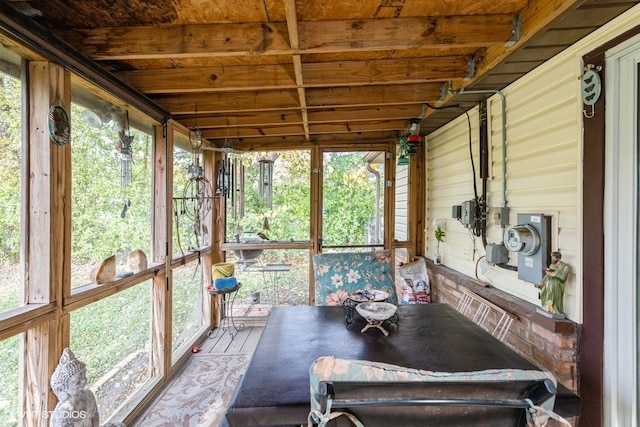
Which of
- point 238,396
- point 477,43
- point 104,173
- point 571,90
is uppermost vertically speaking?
point 477,43

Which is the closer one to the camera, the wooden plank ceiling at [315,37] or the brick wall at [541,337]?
the wooden plank ceiling at [315,37]

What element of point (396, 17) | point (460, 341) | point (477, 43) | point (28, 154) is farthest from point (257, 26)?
point (460, 341)

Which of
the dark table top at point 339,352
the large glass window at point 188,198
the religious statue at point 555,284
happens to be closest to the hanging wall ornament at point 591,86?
the religious statue at point 555,284

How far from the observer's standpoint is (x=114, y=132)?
2107 millimetres

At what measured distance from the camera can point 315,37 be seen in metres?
1.62

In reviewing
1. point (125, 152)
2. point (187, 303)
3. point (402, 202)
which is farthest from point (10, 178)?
point (402, 202)

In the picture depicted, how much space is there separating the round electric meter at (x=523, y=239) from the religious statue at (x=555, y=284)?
0.46ft

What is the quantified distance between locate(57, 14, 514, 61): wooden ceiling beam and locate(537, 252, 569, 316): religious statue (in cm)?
132

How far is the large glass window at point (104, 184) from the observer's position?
178cm

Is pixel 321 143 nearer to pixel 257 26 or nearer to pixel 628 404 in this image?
pixel 257 26

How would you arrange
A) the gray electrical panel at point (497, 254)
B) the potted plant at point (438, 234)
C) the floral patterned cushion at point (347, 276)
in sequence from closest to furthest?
1. the gray electrical panel at point (497, 254)
2. the floral patterned cushion at point (347, 276)
3. the potted plant at point (438, 234)

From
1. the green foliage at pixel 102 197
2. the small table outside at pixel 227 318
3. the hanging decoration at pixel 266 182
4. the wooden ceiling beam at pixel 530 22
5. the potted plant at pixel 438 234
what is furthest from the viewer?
the small table outside at pixel 227 318

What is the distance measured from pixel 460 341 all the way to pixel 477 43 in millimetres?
1655

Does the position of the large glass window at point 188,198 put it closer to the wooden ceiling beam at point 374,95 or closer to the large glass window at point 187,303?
the large glass window at point 187,303
